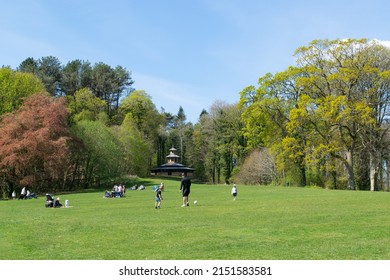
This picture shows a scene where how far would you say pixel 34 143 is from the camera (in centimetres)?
4950

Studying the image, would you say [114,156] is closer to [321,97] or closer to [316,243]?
[321,97]

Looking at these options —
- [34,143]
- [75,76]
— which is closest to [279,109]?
[34,143]

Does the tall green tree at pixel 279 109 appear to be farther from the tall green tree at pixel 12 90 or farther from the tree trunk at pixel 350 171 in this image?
the tall green tree at pixel 12 90

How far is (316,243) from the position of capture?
11742 millimetres

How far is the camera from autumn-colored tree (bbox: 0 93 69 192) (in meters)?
49.5

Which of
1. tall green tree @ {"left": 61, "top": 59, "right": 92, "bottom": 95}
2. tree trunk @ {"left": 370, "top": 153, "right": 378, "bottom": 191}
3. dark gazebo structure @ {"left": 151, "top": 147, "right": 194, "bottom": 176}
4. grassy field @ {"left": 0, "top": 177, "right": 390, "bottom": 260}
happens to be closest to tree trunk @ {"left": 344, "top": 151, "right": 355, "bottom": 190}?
tree trunk @ {"left": 370, "top": 153, "right": 378, "bottom": 191}

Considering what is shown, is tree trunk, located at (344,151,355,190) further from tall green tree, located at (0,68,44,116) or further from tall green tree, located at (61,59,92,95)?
tall green tree, located at (61,59,92,95)

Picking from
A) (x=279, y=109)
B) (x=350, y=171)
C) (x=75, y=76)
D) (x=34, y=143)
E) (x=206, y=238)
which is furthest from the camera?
(x=75, y=76)

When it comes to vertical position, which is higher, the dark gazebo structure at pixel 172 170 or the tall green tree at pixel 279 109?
the tall green tree at pixel 279 109

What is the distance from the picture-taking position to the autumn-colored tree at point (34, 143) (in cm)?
4950

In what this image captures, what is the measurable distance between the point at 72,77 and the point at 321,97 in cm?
Result: 5963

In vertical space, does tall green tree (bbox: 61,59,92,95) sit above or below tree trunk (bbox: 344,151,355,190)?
above

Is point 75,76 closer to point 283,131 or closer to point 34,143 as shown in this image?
point 34,143

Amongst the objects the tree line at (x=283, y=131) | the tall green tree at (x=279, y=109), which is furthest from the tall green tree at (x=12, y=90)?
the tall green tree at (x=279, y=109)
